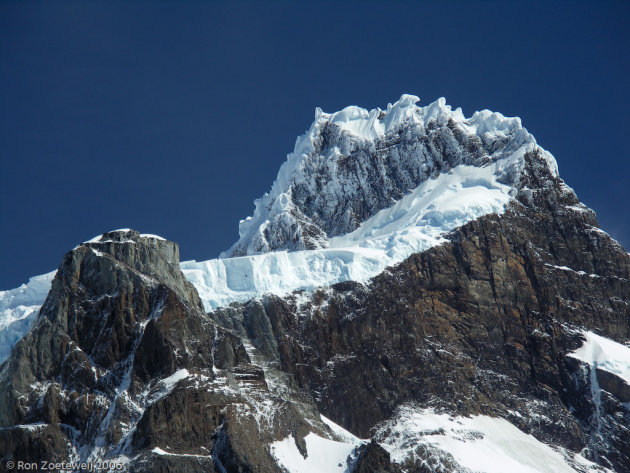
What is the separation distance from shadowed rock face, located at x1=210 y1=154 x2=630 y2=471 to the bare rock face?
492 inches

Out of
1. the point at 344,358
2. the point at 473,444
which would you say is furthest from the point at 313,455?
the point at 344,358

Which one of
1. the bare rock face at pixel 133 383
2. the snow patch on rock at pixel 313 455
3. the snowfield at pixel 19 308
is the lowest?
the snow patch on rock at pixel 313 455

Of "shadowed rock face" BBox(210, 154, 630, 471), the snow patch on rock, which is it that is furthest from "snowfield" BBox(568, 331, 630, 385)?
the snow patch on rock

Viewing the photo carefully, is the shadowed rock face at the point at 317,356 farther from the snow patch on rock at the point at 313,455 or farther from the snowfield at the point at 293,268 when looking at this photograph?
the snowfield at the point at 293,268

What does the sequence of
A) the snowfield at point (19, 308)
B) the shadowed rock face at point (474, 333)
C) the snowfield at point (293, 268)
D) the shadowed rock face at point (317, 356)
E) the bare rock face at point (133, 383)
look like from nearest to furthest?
the bare rock face at point (133, 383), the shadowed rock face at point (317, 356), the shadowed rock face at point (474, 333), the snowfield at point (19, 308), the snowfield at point (293, 268)

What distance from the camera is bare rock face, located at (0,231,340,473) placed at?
139250mm

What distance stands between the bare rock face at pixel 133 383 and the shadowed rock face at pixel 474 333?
12503 millimetres

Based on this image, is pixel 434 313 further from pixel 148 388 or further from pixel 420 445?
pixel 148 388

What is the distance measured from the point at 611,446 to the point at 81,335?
85.3 meters

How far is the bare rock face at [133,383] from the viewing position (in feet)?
457

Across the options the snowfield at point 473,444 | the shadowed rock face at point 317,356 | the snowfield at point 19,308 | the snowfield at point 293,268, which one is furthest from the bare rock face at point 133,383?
the snowfield at point 19,308

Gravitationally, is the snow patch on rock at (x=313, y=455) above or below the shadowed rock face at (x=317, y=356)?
below

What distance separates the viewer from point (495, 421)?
169m

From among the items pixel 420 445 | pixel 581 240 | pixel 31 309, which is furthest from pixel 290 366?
pixel 581 240
